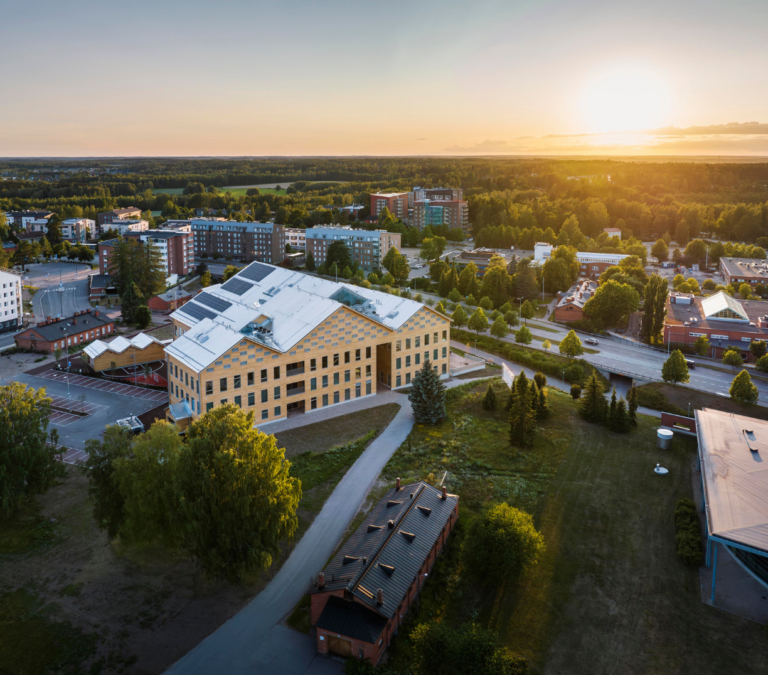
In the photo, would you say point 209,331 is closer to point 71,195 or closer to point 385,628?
point 385,628

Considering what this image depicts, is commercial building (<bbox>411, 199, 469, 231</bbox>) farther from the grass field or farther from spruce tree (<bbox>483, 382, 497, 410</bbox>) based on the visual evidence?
the grass field

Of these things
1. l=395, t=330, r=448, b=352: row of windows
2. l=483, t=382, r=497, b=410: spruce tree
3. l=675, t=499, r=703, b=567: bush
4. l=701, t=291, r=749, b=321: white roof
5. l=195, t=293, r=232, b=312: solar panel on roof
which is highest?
l=195, t=293, r=232, b=312: solar panel on roof

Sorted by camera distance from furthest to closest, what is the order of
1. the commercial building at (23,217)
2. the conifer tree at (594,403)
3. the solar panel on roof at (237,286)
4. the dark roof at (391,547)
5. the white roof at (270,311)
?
1. the commercial building at (23,217)
2. the solar panel on roof at (237,286)
3. the conifer tree at (594,403)
4. the white roof at (270,311)
5. the dark roof at (391,547)

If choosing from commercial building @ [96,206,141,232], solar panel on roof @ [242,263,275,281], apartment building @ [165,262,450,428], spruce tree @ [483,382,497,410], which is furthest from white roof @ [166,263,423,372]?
commercial building @ [96,206,141,232]

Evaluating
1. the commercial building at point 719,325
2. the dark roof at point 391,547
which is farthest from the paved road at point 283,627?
the commercial building at point 719,325

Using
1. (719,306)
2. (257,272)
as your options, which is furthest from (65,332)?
(719,306)

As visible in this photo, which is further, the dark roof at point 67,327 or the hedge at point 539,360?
the dark roof at point 67,327

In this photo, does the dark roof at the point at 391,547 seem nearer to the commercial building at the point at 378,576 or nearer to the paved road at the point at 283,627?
the commercial building at the point at 378,576

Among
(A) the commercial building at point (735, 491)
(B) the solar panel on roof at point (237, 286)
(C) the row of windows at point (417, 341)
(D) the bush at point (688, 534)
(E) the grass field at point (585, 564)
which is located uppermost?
(B) the solar panel on roof at point (237, 286)
